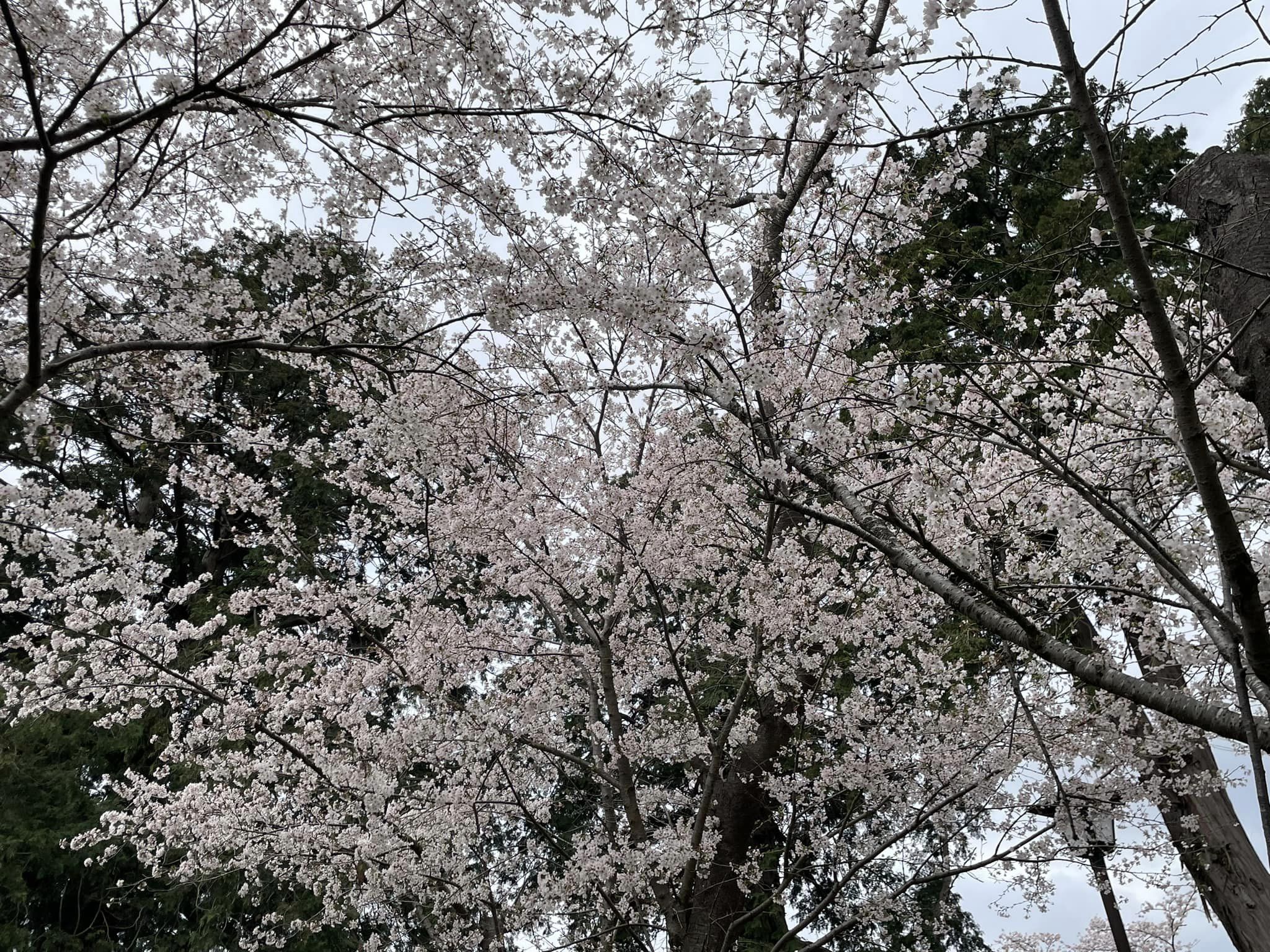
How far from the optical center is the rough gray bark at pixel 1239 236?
3143 millimetres

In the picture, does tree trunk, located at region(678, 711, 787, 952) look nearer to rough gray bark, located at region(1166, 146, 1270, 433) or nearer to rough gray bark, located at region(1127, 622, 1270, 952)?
rough gray bark, located at region(1127, 622, 1270, 952)

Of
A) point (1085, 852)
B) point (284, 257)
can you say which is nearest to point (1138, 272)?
point (284, 257)

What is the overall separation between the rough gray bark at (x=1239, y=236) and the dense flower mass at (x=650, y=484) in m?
0.03

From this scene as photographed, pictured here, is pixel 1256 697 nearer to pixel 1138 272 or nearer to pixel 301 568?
pixel 1138 272

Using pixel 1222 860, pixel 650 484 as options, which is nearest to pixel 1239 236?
pixel 650 484

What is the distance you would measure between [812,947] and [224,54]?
6185 mm

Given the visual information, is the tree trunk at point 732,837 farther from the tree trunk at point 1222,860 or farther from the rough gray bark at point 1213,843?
the tree trunk at point 1222,860

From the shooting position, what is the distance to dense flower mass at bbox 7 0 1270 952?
128 inches

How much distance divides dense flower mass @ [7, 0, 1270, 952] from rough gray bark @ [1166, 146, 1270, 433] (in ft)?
0.10

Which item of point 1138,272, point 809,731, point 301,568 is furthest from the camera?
point 301,568

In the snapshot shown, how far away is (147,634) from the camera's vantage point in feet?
21.4

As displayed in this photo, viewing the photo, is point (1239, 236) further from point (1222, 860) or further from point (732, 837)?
point (1222, 860)

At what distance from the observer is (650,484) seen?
7.05 metres

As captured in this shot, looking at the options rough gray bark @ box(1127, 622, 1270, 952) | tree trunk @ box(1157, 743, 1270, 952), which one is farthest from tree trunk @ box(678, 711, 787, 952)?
tree trunk @ box(1157, 743, 1270, 952)
